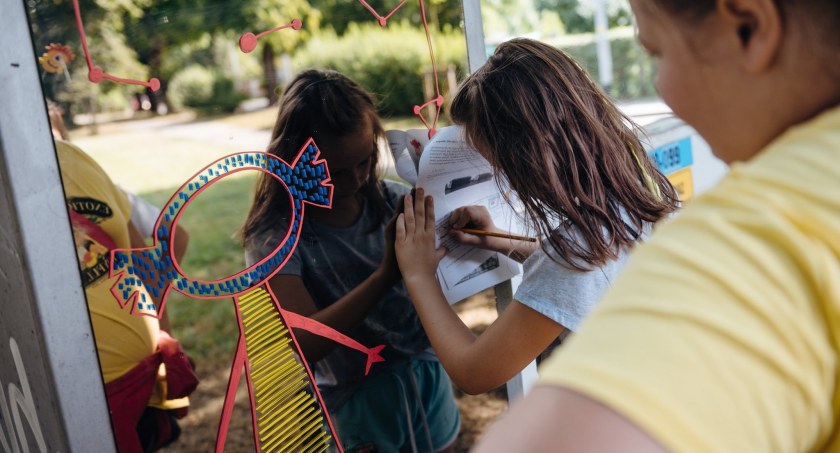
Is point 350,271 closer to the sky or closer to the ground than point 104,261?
closer to the ground

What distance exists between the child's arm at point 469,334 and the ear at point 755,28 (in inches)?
31.3

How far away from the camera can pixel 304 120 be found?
1319 millimetres

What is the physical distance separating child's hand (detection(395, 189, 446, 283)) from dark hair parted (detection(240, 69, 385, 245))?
0.11m

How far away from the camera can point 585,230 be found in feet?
4.39

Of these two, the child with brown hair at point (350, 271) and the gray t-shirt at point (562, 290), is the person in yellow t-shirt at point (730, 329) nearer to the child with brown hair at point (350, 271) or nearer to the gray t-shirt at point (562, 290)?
the gray t-shirt at point (562, 290)

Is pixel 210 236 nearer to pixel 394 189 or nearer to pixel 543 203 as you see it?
pixel 394 189

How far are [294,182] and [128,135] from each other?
0.94 ft

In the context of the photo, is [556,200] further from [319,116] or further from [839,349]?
[839,349]

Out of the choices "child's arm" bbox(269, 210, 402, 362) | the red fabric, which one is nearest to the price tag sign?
"child's arm" bbox(269, 210, 402, 362)

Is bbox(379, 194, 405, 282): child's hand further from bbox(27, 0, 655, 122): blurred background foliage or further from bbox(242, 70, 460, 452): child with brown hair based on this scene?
bbox(27, 0, 655, 122): blurred background foliage

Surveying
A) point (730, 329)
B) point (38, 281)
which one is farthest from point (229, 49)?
point (730, 329)

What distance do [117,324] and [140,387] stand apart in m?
0.14

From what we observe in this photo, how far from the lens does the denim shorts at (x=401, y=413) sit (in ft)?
4.91

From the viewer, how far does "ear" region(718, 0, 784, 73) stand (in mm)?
515
